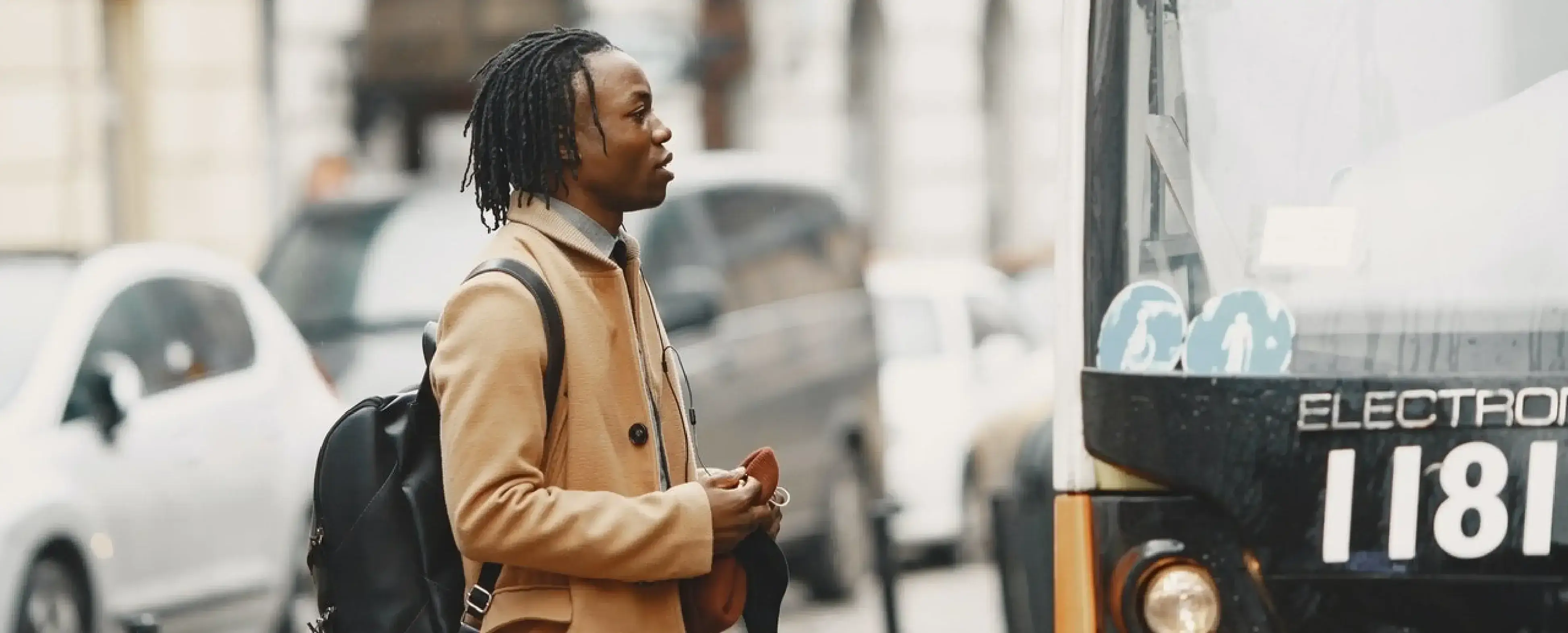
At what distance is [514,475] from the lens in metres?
3.50

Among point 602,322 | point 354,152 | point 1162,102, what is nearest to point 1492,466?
point 1162,102

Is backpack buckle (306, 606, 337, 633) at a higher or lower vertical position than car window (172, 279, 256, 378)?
higher

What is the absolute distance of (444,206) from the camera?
11.3 meters

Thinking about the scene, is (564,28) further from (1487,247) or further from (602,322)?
(1487,247)

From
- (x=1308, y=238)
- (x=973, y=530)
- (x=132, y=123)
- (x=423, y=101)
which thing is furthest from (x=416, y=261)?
(x=423, y=101)

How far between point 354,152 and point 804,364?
33.6 ft

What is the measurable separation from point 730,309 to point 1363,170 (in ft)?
21.7

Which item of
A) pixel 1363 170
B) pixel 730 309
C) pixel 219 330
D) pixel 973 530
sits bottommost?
pixel 973 530

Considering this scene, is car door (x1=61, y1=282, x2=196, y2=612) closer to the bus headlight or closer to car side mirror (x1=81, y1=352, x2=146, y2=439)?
car side mirror (x1=81, y1=352, x2=146, y2=439)

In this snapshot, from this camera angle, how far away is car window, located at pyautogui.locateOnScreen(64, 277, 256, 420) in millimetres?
8906

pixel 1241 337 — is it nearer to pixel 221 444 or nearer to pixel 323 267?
pixel 221 444

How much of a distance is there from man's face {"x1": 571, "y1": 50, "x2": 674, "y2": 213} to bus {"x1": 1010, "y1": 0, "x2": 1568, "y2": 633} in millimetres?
1206

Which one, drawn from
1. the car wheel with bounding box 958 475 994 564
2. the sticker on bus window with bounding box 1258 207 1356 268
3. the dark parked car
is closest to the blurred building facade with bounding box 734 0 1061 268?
the car wheel with bounding box 958 475 994 564

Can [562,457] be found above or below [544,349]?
below
